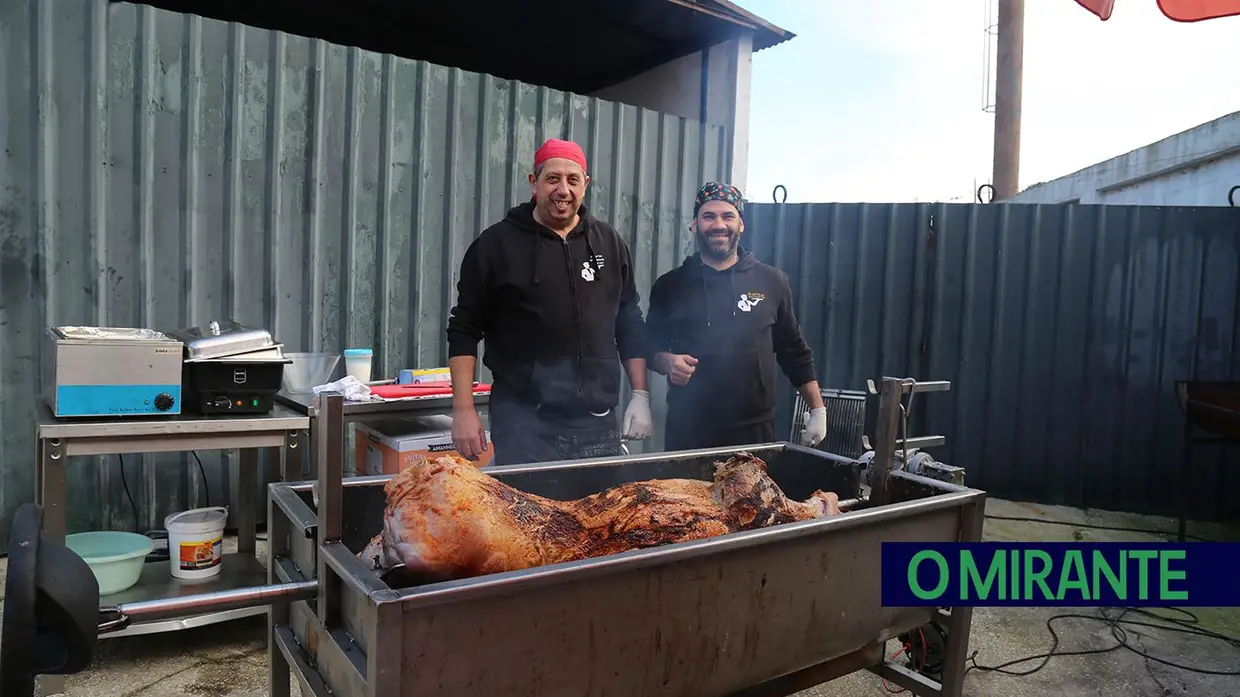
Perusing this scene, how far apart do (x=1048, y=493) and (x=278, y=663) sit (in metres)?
6.15

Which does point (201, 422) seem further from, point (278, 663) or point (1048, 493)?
point (1048, 493)

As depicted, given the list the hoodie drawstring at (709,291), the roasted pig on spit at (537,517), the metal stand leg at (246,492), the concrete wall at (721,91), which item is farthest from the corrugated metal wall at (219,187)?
the roasted pig on spit at (537,517)

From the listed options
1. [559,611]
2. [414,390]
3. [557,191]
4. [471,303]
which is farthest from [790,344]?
[559,611]

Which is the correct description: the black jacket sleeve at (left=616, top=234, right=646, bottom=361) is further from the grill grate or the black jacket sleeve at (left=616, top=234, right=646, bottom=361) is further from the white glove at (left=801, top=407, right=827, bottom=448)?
the grill grate

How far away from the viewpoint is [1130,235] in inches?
230

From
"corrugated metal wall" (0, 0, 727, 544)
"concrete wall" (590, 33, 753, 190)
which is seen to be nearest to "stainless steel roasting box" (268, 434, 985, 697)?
"corrugated metal wall" (0, 0, 727, 544)

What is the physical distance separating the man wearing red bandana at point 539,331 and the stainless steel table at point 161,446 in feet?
3.11

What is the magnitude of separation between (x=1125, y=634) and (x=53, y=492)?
16.1 feet

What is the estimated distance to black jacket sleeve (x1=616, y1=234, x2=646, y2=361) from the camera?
10.3 ft

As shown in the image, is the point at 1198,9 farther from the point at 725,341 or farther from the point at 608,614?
the point at 608,614

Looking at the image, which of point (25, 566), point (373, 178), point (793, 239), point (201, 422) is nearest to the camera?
point (25, 566)

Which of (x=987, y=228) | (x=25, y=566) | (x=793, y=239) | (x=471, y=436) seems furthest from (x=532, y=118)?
(x=25, y=566)

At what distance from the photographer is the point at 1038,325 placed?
6031 millimetres

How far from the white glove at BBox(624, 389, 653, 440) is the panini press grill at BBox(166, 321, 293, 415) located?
1.51 metres
